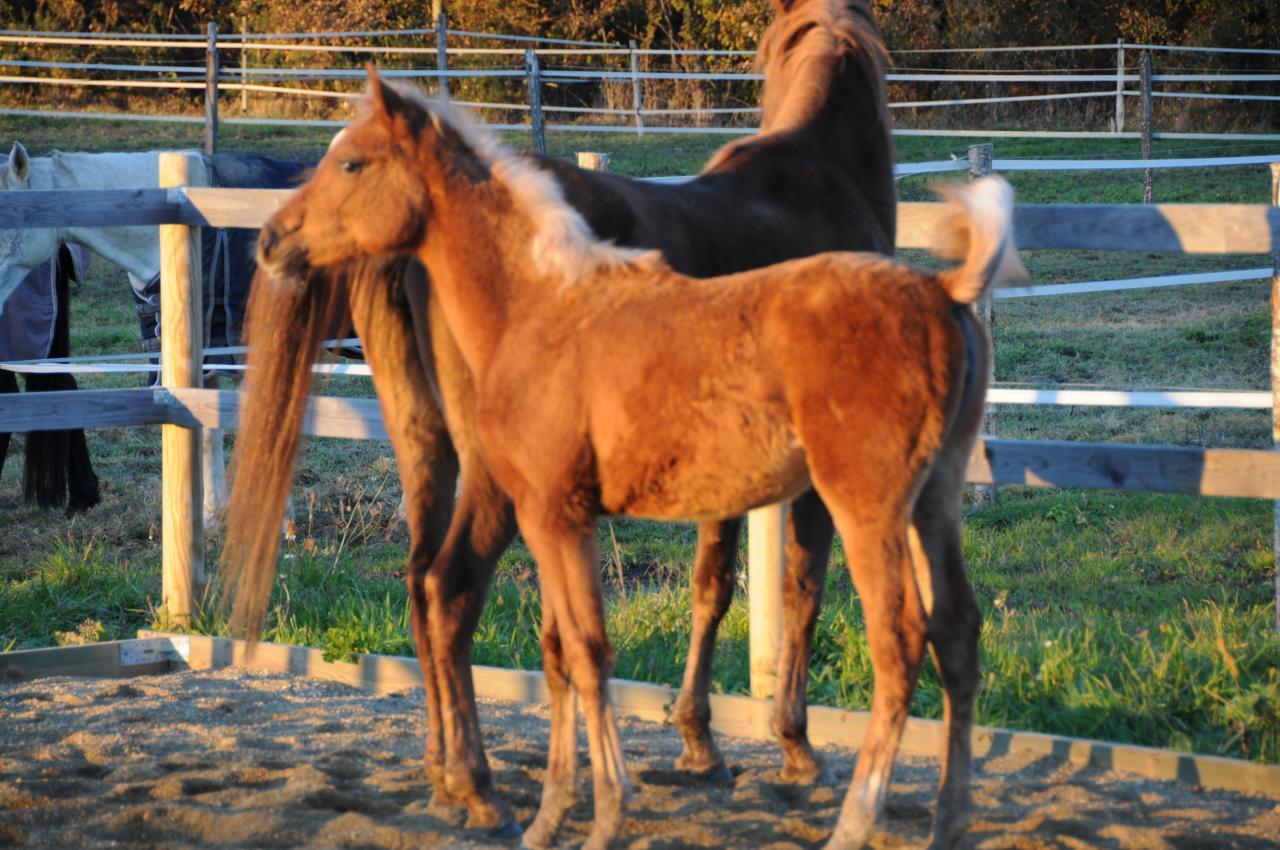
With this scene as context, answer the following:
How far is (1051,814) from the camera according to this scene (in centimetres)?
329

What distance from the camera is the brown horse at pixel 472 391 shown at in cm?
334

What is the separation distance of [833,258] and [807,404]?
317mm

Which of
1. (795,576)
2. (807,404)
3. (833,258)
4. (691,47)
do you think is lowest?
(795,576)

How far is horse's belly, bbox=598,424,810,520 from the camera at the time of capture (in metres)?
2.76

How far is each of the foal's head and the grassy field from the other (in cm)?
190

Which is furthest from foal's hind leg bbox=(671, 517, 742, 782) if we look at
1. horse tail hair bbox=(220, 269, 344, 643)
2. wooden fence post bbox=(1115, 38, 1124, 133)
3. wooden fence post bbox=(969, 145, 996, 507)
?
wooden fence post bbox=(1115, 38, 1124, 133)

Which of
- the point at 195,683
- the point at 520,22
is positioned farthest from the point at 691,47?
the point at 195,683

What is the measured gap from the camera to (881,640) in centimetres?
276

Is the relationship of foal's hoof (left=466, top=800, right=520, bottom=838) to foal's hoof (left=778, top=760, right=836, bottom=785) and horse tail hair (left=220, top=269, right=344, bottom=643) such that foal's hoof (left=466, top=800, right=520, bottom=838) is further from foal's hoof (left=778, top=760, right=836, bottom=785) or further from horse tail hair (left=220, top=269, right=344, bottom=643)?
horse tail hair (left=220, top=269, right=344, bottom=643)

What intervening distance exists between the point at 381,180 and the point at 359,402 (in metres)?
1.72

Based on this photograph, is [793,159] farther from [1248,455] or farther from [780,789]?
[780,789]

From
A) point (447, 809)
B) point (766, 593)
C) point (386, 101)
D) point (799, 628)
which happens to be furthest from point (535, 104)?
point (447, 809)

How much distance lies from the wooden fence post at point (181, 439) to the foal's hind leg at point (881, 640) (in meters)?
3.13

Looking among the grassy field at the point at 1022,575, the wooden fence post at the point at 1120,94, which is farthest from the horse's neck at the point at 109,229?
the wooden fence post at the point at 1120,94
